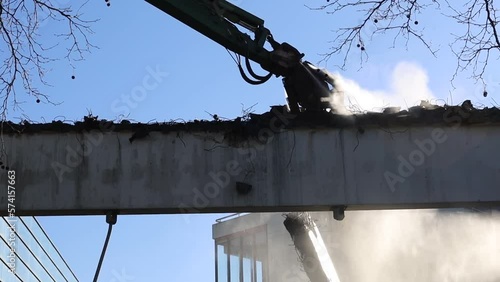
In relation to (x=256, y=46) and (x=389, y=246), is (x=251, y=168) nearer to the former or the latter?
(x=256, y=46)

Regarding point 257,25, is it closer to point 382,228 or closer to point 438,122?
point 438,122

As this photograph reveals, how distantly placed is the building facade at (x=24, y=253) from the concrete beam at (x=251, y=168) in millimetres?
11537

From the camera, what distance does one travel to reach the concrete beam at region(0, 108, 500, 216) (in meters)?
10.4

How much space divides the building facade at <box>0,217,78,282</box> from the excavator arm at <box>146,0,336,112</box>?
1236cm

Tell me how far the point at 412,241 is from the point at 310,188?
68.9ft

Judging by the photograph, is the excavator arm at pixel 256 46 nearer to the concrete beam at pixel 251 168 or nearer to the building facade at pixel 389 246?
the concrete beam at pixel 251 168

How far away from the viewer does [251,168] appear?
10.6m

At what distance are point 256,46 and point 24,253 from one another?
1965 cm

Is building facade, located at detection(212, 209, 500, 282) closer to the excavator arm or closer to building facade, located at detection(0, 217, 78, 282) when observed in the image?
building facade, located at detection(0, 217, 78, 282)

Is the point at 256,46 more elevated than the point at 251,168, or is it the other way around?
the point at 256,46

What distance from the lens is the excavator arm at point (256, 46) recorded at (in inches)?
434

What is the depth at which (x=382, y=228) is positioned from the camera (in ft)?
107

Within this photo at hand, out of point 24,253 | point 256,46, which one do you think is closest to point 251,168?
point 256,46

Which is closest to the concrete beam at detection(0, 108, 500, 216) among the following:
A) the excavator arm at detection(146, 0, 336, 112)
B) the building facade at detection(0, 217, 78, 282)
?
the excavator arm at detection(146, 0, 336, 112)
